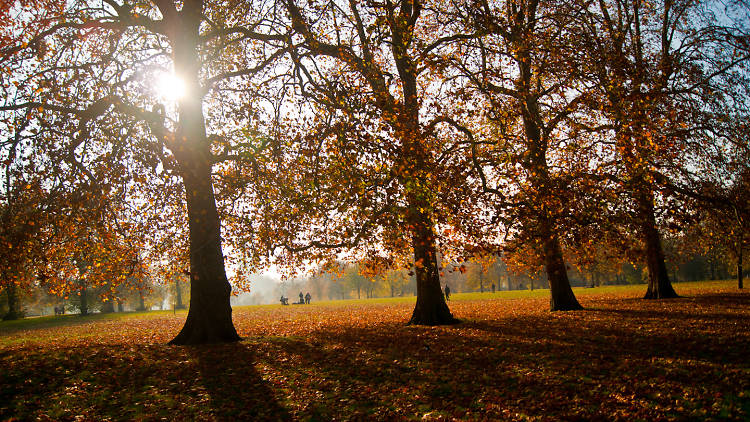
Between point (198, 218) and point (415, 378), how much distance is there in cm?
892

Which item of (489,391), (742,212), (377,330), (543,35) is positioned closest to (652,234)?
(742,212)

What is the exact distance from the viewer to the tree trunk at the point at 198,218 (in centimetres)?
1356

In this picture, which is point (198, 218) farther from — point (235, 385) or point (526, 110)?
point (526, 110)

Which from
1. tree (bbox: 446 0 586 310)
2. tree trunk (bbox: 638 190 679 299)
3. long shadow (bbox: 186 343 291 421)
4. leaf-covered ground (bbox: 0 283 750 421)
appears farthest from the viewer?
tree trunk (bbox: 638 190 679 299)

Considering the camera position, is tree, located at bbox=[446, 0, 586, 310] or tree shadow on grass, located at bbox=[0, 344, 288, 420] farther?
tree, located at bbox=[446, 0, 586, 310]

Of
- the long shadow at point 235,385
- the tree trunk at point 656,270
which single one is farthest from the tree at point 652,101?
the long shadow at point 235,385

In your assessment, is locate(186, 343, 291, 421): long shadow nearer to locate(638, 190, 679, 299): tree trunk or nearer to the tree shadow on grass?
the tree shadow on grass

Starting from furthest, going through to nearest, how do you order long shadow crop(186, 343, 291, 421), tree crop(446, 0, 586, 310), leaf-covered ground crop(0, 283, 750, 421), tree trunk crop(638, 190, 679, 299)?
tree trunk crop(638, 190, 679, 299)
tree crop(446, 0, 586, 310)
long shadow crop(186, 343, 291, 421)
leaf-covered ground crop(0, 283, 750, 421)

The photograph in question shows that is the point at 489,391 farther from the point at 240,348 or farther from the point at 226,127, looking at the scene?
the point at 226,127

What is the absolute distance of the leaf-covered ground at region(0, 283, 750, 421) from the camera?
6.54 metres

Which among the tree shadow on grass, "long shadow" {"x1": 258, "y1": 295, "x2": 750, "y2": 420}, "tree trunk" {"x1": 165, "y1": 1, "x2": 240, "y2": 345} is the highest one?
"tree trunk" {"x1": 165, "y1": 1, "x2": 240, "y2": 345}

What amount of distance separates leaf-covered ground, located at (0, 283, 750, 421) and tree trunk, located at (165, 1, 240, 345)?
4.13 feet

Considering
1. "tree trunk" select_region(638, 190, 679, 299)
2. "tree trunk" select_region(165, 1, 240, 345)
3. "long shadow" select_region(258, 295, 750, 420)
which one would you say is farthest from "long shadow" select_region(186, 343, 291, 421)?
"tree trunk" select_region(638, 190, 679, 299)

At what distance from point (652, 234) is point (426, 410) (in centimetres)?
1931
